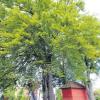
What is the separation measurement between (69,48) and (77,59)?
135cm

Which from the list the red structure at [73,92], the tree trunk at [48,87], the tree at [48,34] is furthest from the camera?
the tree trunk at [48,87]

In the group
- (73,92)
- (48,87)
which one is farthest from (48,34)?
(73,92)

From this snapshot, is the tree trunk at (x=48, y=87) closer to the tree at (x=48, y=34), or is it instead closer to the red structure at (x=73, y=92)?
the tree at (x=48, y=34)

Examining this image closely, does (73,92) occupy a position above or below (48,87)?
below

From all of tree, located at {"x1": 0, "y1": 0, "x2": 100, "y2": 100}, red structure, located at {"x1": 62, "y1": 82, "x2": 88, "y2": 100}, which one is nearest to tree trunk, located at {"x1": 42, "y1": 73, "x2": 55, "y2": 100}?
tree, located at {"x1": 0, "y1": 0, "x2": 100, "y2": 100}

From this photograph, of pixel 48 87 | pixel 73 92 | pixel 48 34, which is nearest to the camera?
pixel 73 92

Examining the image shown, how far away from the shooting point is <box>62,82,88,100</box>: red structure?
13.5 metres

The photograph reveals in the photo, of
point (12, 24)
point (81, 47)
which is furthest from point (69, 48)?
point (12, 24)

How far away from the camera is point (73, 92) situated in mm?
13617

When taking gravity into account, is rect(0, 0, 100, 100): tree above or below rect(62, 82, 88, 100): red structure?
above

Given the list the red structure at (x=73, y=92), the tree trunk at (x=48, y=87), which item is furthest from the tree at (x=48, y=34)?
the red structure at (x=73, y=92)

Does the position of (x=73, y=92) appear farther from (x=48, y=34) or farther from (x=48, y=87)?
(x=48, y=34)

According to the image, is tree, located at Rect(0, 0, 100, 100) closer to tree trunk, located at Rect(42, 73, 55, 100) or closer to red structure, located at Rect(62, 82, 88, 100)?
tree trunk, located at Rect(42, 73, 55, 100)

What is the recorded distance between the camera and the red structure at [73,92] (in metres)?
13.5
